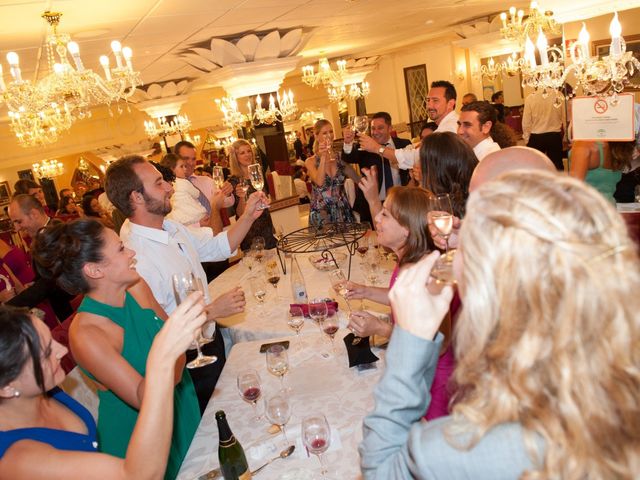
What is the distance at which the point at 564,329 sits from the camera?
758 mm

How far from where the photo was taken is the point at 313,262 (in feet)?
10.9

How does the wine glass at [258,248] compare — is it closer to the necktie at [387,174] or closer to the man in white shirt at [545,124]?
the necktie at [387,174]

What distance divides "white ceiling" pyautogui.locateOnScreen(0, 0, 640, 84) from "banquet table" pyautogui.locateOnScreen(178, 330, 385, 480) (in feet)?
9.05

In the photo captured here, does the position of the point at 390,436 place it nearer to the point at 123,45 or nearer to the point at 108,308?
the point at 108,308

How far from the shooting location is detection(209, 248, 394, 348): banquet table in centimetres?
261

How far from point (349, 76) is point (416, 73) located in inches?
78.9

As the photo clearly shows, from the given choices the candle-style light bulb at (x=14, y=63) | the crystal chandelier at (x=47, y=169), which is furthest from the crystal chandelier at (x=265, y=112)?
the crystal chandelier at (x=47, y=169)

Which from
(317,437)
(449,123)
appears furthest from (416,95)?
(317,437)

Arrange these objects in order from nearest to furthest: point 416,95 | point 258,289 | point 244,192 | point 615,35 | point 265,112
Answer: point 258,289 → point 615,35 → point 244,192 → point 265,112 → point 416,95

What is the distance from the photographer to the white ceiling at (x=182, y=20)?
3.58 m

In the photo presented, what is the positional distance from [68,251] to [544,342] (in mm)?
1757

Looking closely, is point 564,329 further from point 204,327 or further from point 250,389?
point 204,327

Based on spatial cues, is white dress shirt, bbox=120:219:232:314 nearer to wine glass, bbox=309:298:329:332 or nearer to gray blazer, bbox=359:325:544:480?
wine glass, bbox=309:298:329:332

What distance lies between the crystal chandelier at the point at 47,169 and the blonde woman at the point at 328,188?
38.3 ft
